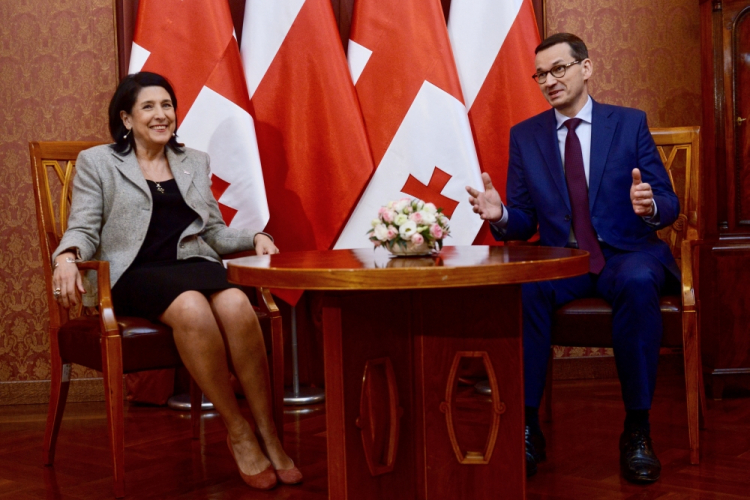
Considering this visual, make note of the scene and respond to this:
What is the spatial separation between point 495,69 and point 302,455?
1670 millimetres

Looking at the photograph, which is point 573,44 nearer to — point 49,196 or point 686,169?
point 686,169

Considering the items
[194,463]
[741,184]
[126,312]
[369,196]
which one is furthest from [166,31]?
[741,184]

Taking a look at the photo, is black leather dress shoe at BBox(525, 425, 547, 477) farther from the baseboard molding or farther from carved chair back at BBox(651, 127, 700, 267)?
the baseboard molding

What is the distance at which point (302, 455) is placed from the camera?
237cm

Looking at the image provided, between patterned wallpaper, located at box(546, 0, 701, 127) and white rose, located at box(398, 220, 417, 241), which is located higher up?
patterned wallpaper, located at box(546, 0, 701, 127)

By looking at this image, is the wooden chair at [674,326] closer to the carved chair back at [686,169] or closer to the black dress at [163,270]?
the carved chair back at [686,169]

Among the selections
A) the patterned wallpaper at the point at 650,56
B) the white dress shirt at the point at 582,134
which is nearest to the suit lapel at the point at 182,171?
the white dress shirt at the point at 582,134

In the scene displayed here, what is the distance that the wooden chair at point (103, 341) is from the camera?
6.69 feet

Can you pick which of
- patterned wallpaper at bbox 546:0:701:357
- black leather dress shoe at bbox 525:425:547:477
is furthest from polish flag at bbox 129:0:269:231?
patterned wallpaper at bbox 546:0:701:357

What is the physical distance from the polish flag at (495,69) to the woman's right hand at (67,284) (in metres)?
1.58

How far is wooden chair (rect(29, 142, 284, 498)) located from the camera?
2.04 meters

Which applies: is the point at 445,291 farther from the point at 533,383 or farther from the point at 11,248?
the point at 11,248

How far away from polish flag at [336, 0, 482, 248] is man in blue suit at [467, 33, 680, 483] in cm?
44

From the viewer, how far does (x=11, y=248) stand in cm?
314
